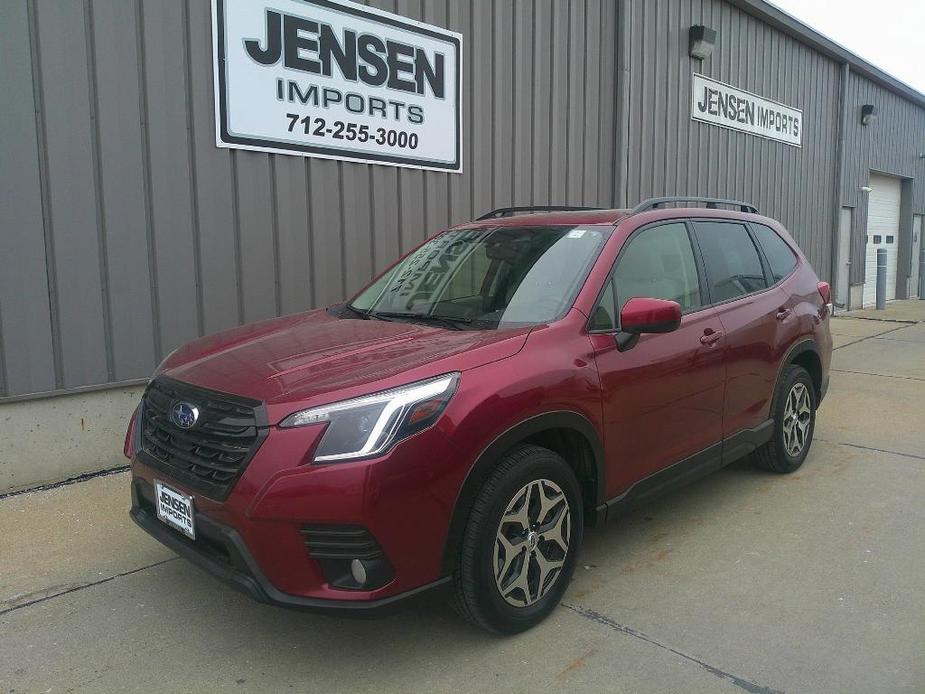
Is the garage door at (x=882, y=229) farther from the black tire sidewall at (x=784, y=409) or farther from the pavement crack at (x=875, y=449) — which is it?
the black tire sidewall at (x=784, y=409)

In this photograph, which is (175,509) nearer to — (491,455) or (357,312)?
(491,455)

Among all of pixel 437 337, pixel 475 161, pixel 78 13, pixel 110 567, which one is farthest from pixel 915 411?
pixel 78 13

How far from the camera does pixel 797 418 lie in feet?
16.1

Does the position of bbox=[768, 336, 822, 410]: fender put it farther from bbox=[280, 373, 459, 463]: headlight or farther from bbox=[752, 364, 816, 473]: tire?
bbox=[280, 373, 459, 463]: headlight

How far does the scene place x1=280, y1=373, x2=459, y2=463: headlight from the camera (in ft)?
8.11

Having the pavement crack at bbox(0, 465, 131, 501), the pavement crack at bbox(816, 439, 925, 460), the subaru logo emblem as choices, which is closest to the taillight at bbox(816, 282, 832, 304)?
the pavement crack at bbox(816, 439, 925, 460)

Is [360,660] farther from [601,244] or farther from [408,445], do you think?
[601,244]

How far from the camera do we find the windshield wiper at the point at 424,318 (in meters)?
3.37

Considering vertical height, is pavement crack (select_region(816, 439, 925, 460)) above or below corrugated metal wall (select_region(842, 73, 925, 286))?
below

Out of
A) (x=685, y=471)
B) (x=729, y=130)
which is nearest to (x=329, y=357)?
(x=685, y=471)

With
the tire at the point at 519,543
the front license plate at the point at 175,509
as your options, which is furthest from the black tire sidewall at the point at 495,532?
the front license plate at the point at 175,509

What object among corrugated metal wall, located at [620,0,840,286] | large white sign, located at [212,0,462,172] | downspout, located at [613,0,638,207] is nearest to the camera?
large white sign, located at [212,0,462,172]

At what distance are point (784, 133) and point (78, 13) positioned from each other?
37.9 ft

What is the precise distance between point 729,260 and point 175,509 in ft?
10.9
